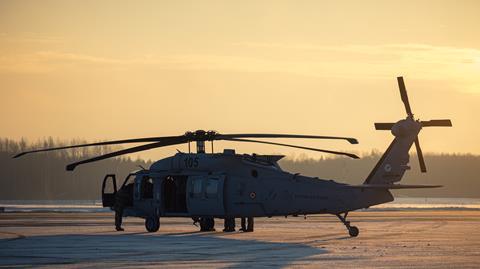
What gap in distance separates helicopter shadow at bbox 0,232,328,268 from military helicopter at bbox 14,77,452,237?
216 centimetres

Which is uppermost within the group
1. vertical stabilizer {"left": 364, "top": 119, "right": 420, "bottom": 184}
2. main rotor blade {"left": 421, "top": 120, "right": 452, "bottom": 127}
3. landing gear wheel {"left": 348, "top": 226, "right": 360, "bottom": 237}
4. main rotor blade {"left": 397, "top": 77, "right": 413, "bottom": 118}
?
main rotor blade {"left": 397, "top": 77, "right": 413, "bottom": 118}

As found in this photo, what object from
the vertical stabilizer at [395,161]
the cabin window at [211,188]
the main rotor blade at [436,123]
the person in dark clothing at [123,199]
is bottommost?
the person in dark clothing at [123,199]

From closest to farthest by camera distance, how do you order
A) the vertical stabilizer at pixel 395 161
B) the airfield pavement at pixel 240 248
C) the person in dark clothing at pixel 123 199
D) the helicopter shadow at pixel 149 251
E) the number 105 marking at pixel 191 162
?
the airfield pavement at pixel 240 248
the helicopter shadow at pixel 149 251
the vertical stabilizer at pixel 395 161
the number 105 marking at pixel 191 162
the person in dark clothing at pixel 123 199

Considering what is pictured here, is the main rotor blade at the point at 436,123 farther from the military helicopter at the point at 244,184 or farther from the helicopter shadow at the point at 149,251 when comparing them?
the helicopter shadow at the point at 149,251

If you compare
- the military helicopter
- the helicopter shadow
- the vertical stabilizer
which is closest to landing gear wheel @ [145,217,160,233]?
the military helicopter

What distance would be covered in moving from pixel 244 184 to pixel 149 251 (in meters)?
9.30

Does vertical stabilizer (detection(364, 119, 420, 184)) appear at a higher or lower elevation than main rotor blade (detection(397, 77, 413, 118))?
lower

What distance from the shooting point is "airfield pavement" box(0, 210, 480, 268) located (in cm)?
2406

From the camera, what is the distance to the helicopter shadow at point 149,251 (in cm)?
2420

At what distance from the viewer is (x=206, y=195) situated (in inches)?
1463

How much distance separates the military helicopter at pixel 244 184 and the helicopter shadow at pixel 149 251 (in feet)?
7.09

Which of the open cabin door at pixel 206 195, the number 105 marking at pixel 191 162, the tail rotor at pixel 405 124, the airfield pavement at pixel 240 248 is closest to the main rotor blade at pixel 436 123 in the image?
the tail rotor at pixel 405 124

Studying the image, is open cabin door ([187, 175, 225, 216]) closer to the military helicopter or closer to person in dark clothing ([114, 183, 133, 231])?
the military helicopter

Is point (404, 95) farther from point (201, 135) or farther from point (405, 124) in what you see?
point (201, 135)
